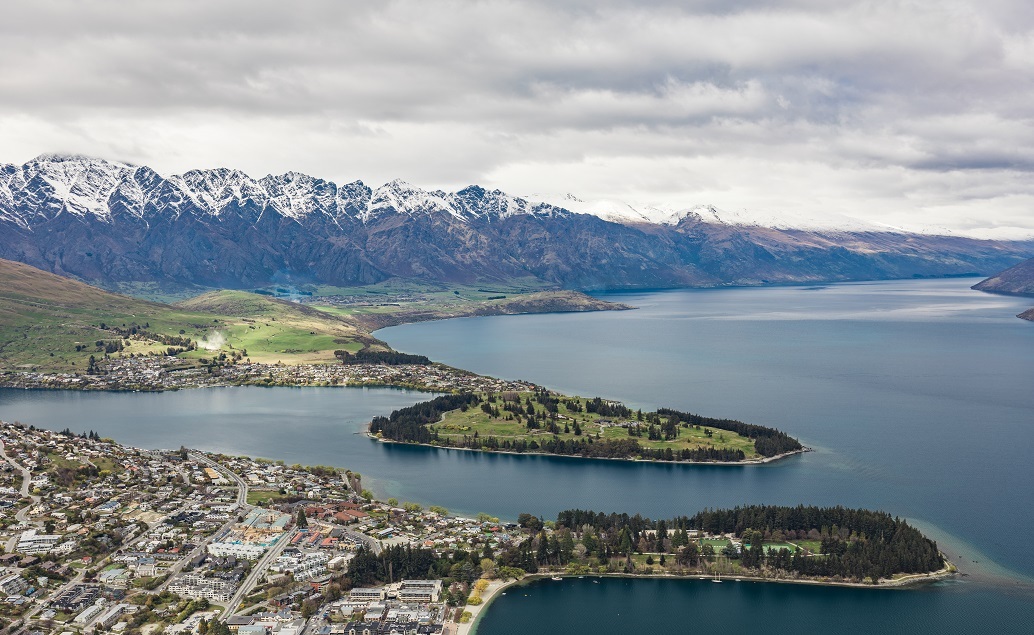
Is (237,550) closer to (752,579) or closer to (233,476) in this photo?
(233,476)

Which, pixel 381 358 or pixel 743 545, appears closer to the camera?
pixel 743 545

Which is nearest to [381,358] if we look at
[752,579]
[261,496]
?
[261,496]

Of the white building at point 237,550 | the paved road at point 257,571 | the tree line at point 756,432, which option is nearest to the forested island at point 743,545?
the paved road at point 257,571

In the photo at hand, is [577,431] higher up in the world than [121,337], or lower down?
lower down

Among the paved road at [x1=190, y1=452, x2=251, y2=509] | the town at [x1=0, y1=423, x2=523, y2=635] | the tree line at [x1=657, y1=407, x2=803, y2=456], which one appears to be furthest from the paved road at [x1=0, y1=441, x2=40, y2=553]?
the tree line at [x1=657, y1=407, x2=803, y2=456]

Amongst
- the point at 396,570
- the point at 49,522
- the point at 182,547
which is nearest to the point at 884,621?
the point at 396,570

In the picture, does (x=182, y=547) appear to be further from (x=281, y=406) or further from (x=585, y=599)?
(x=281, y=406)

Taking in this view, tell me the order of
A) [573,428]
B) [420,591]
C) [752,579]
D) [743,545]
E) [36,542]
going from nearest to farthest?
[420,591] → [752,579] → [36,542] → [743,545] → [573,428]
